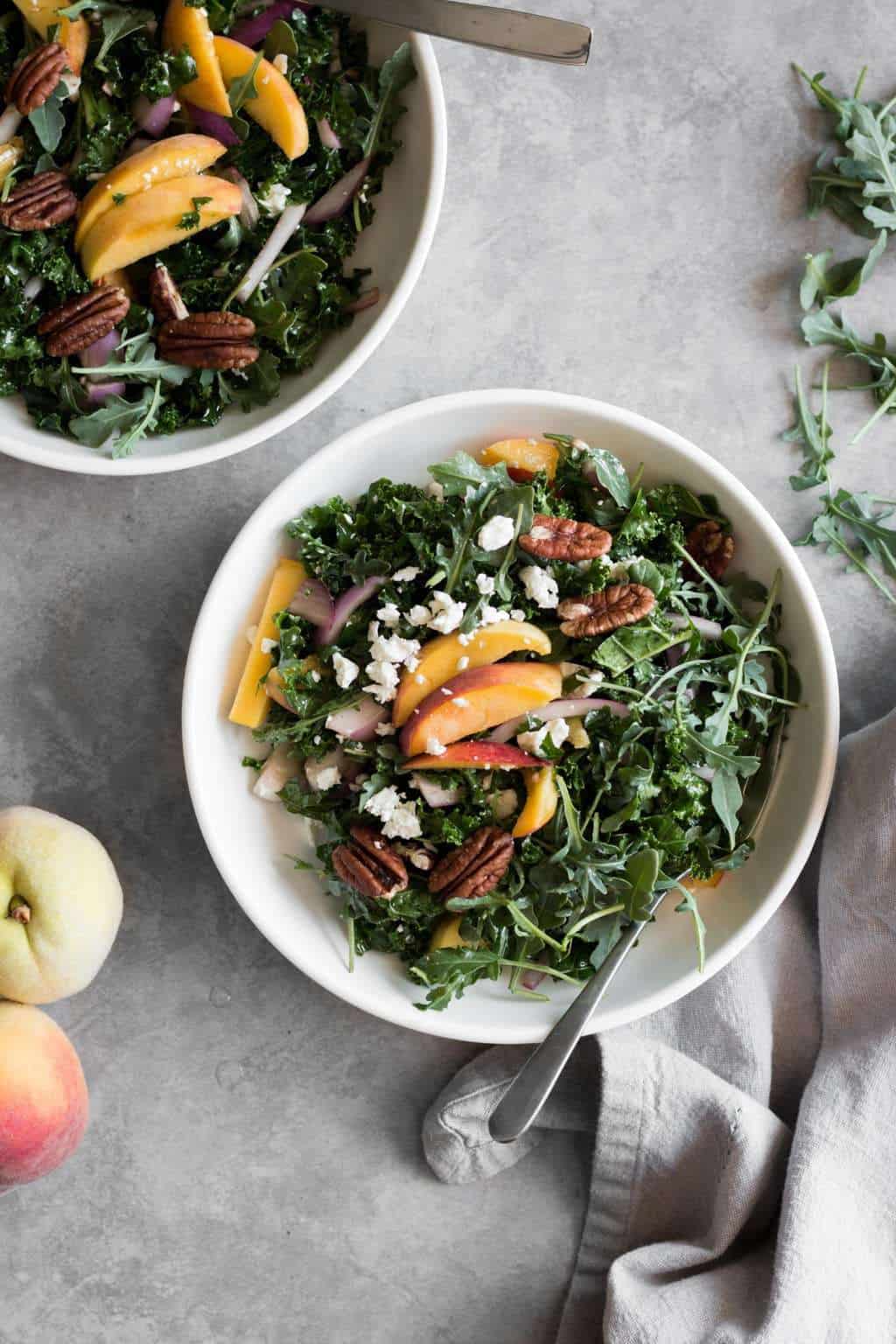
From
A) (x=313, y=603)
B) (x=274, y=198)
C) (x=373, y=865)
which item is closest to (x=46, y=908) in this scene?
(x=373, y=865)

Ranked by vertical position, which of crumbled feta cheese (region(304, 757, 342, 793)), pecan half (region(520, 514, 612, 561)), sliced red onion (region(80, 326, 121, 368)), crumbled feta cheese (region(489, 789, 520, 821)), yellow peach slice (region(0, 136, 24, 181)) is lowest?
crumbled feta cheese (region(304, 757, 342, 793))

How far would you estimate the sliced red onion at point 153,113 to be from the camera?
6.11ft

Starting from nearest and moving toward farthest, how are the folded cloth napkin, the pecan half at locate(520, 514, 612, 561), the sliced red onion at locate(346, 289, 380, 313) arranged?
1. the pecan half at locate(520, 514, 612, 561)
2. the sliced red onion at locate(346, 289, 380, 313)
3. the folded cloth napkin

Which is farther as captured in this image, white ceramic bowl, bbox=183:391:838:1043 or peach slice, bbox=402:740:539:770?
white ceramic bowl, bbox=183:391:838:1043

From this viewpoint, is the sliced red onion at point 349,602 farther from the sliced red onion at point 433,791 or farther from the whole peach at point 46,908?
the whole peach at point 46,908

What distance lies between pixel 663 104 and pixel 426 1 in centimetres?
61

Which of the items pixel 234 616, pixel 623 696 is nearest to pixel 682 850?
pixel 623 696

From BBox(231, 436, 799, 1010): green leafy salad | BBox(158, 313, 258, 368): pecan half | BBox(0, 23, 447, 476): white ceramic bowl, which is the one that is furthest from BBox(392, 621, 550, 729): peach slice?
BBox(158, 313, 258, 368): pecan half

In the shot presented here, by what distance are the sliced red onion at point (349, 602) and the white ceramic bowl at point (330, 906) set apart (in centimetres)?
15

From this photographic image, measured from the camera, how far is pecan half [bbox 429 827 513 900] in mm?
1873

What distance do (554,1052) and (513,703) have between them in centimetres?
61

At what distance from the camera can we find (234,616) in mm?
1996

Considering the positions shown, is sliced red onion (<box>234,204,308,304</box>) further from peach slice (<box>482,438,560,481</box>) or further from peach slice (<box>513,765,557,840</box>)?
peach slice (<box>513,765,557,840</box>)

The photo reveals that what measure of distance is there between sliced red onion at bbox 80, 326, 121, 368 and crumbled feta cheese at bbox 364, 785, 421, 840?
2.82ft
